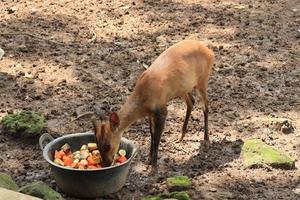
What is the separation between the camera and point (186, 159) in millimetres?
5875

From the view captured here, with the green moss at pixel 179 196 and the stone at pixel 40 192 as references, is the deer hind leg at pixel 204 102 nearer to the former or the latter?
the green moss at pixel 179 196

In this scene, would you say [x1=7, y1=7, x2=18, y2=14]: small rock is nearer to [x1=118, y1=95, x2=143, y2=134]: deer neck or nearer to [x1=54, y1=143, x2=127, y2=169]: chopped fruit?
[x1=118, y1=95, x2=143, y2=134]: deer neck

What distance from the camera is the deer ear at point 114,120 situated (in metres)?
5.18

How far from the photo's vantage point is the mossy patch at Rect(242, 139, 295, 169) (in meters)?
5.67

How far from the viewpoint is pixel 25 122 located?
20.0 feet

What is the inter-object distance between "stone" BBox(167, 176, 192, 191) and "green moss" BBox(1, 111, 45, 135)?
1.51 m

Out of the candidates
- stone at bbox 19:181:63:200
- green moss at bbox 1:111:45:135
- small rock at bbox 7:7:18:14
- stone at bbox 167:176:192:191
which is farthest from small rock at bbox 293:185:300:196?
small rock at bbox 7:7:18:14

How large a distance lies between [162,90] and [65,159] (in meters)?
1.11

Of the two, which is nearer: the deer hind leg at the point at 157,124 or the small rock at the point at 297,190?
the small rock at the point at 297,190

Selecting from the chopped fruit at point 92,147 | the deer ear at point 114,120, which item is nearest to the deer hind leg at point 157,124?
the deer ear at point 114,120

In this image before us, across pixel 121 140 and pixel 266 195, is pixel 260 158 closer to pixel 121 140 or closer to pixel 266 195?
pixel 266 195

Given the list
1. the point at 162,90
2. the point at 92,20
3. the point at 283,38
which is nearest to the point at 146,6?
the point at 92,20

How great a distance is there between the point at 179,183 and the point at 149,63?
281 centimetres

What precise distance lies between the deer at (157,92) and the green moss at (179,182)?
31cm
